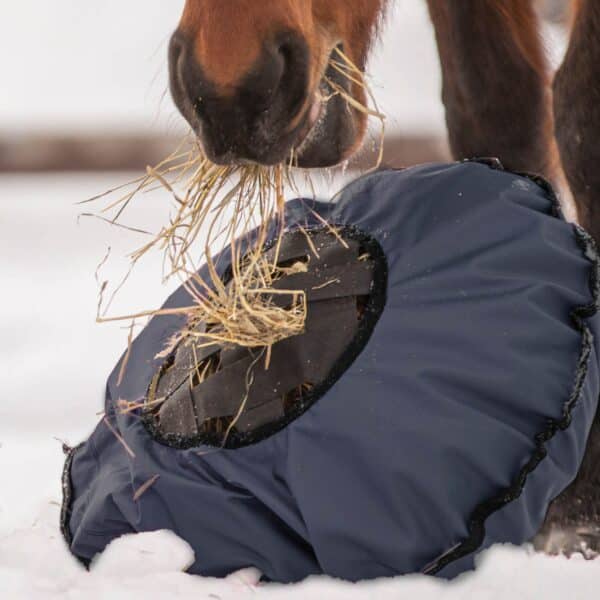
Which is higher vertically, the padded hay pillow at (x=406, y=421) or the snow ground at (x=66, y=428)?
the padded hay pillow at (x=406, y=421)

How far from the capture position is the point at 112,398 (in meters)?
1.02

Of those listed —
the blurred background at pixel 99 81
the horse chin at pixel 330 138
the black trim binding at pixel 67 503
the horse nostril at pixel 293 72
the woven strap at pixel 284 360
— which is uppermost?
the horse nostril at pixel 293 72

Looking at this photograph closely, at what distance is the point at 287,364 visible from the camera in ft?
2.86

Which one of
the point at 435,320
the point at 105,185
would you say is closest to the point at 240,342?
the point at 435,320

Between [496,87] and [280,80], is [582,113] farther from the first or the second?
[280,80]

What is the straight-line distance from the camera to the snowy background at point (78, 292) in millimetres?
812

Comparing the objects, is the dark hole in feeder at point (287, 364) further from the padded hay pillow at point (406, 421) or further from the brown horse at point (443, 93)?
the brown horse at point (443, 93)

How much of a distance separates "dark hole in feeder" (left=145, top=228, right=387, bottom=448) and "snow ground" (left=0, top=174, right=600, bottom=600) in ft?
0.33

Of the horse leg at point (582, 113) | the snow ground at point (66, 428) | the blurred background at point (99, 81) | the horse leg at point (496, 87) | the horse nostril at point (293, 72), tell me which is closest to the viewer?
the snow ground at point (66, 428)

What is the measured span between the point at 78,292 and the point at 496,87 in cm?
129

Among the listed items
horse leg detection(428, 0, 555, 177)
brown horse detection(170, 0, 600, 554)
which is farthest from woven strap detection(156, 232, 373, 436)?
horse leg detection(428, 0, 555, 177)

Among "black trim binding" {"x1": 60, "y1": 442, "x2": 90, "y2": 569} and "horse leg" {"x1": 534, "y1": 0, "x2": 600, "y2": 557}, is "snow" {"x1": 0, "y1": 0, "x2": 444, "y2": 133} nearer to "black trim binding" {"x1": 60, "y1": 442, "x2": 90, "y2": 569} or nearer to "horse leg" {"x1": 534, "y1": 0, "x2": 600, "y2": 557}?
"horse leg" {"x1": 534, "y1": 0, "x2": 600, "y2": 557}

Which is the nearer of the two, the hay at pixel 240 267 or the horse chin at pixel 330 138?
the hay at pixel 240 267

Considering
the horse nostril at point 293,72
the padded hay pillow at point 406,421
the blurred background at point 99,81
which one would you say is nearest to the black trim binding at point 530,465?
the padded hay pillow at point 406,421
